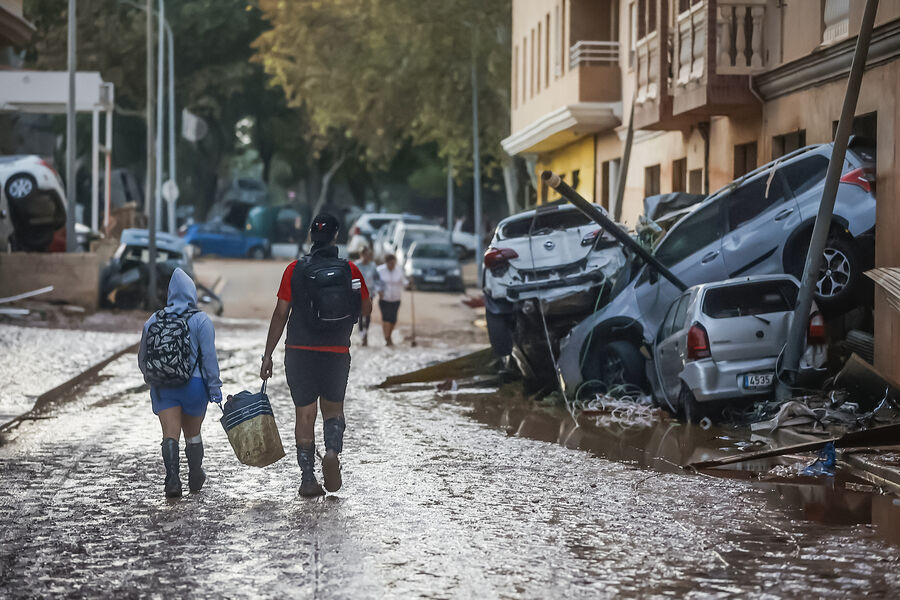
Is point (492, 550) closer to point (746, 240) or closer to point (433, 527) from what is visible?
point (433, 527)

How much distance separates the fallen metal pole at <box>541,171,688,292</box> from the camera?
1469cm

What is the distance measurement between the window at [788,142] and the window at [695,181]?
4213mm

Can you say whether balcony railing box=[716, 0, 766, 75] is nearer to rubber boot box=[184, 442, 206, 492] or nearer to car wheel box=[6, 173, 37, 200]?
rubber boot box=[184, 442, 206, 492]

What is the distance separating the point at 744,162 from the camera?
851 inches

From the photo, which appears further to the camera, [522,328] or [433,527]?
[522,328]

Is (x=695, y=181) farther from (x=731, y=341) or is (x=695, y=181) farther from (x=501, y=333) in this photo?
(x=731, y=341)

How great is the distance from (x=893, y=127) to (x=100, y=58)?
160ft

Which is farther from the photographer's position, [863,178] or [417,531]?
[863,178]

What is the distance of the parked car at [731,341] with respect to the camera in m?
13.3

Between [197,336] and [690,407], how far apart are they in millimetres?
5614

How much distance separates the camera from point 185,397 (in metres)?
9.75

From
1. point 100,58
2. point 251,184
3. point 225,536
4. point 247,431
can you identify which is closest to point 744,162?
point 247,431

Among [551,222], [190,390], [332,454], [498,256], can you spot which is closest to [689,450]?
[332,454]

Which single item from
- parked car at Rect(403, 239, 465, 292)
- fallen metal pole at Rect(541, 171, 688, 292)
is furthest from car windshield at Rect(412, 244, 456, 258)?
fallen metal pole at Rect(541, 171, 688, 292)
